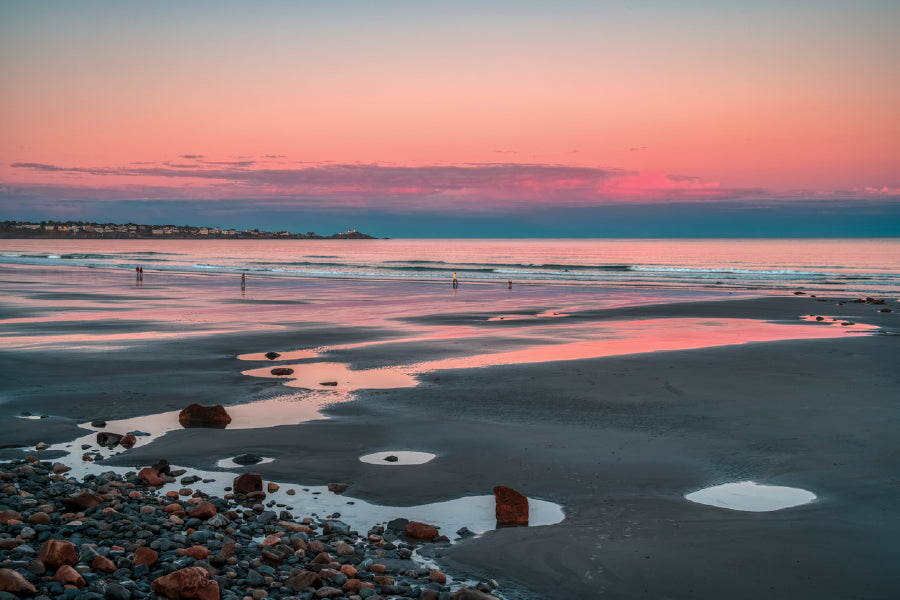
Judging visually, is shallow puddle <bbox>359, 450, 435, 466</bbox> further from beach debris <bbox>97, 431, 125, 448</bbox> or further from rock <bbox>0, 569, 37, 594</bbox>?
rock <bbox>0, 569, 37, 594</bbox>

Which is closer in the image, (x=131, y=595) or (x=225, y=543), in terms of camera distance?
(x=131, y=595)

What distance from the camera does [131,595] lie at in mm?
5184

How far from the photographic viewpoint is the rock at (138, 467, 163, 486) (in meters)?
8.02

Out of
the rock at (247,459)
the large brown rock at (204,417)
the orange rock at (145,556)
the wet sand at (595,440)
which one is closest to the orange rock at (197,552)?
the orange rock at (145,556)

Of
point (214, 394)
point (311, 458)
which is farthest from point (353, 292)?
point (311, 458)

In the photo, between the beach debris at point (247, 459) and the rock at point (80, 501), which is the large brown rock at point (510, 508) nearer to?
the beach debris at point (247, 459)

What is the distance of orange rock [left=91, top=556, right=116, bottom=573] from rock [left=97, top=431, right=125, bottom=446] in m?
4.46

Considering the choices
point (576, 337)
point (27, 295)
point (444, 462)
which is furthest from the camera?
point (27, 295)

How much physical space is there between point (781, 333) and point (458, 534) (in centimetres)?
1823

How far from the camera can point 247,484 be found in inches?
310

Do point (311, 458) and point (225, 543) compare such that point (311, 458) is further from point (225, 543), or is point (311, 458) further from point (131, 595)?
point (131, 595)

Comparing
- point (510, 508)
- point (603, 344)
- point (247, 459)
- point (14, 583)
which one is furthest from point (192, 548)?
point (603, 344)

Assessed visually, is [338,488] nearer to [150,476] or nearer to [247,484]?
[247,484]

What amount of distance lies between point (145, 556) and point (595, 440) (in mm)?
6081
